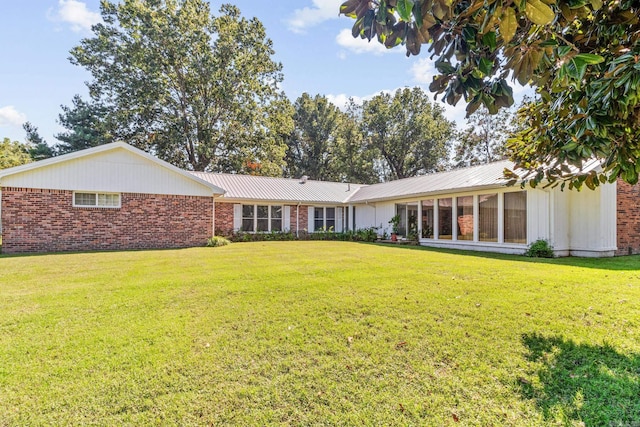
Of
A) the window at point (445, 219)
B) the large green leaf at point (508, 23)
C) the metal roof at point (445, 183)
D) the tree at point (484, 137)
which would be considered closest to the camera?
the large green leaf at point (508, 23)

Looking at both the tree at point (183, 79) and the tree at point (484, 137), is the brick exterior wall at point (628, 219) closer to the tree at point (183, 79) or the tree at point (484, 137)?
the tree at point (484, 137)

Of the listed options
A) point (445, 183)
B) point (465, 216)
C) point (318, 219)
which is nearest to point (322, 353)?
point (465, 216)

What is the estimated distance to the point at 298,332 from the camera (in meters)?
3.78

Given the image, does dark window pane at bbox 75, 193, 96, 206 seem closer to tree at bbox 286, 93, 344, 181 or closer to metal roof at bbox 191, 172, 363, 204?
metal roof at bbox 191, 172, 363, 204

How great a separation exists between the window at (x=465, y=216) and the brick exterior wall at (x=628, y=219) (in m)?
4.58

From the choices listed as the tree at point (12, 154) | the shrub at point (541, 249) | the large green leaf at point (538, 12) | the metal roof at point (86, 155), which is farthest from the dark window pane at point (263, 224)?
the tree at point (12, 154)

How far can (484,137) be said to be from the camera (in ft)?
105

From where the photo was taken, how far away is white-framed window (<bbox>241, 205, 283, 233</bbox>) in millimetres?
18141

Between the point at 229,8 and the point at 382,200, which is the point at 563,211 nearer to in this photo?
the point at 382,200

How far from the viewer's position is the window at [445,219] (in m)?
14.4

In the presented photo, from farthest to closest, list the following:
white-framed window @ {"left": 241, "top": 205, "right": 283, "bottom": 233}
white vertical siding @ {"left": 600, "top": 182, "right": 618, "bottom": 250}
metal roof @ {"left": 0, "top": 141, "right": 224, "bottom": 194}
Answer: white-framed window @ {"left": 241, "top": 205, "right": 283, "bottom": 233} < metal roof @ {"left": 0, "top": 141, "right": 224, "bottom": 194} < white vertical siding @ {"left": 600, "top": 182, "right": 618, "bottom": 250}

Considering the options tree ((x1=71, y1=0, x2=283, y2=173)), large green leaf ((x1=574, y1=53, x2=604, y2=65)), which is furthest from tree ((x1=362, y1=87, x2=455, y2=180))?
large green leaf ((x1=574, y1=53, x2=604, y2=65))

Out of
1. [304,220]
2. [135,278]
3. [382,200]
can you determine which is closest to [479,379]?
[135,278]

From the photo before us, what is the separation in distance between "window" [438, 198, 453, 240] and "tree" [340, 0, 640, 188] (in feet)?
38.5
